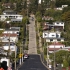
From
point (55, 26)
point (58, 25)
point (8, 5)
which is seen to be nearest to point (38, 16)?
point (55, 26)

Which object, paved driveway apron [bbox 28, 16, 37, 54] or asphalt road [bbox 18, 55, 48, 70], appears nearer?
asphalt road [bbox 18, 55, 48, 70]

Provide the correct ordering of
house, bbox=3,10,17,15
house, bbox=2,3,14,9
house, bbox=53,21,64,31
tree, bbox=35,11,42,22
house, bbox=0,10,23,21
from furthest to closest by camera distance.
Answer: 1. house, bbox=2,3,14,9
2. house, bbox=3,10,17,15
3. house, bbox=0,10,23,21
4. tree, bbox=35,11,42,22
5. house, bbox=53,21,64,31

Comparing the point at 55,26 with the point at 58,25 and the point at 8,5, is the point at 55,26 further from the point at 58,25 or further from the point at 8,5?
the point at 8,5

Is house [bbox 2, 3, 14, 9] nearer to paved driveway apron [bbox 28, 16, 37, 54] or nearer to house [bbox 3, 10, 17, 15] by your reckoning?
house [bbox 3, 10, 17, 15]

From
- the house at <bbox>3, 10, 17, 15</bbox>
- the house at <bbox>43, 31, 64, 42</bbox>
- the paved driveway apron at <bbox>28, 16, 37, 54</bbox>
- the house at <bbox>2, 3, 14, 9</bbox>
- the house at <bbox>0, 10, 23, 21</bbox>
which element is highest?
the house at <bbox>2, 3, 14, 9</bbox>

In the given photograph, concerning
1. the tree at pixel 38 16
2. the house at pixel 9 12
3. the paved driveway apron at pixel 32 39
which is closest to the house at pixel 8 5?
the house at pixel 9 12

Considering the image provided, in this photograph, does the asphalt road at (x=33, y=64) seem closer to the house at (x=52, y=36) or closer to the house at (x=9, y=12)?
the house at (x=52, y=36)

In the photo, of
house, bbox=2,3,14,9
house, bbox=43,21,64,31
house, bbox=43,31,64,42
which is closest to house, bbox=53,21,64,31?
house, bbox=43,21,64,31

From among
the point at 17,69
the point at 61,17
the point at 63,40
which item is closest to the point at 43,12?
the point at 61,17
